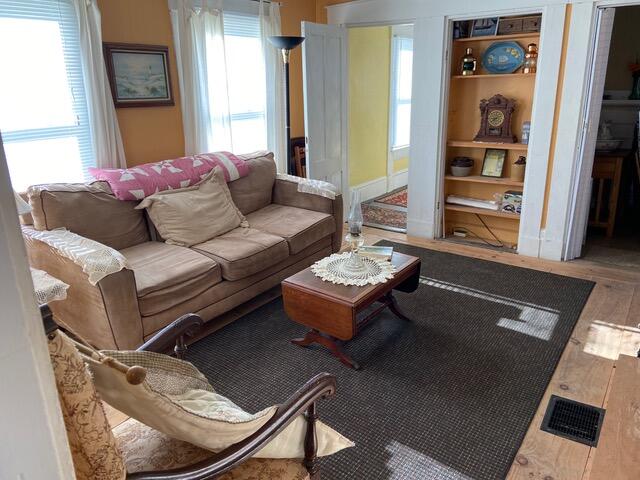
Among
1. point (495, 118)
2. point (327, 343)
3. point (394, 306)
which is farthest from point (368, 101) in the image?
point (327, 343)

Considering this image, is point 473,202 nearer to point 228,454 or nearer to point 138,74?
point 138,74

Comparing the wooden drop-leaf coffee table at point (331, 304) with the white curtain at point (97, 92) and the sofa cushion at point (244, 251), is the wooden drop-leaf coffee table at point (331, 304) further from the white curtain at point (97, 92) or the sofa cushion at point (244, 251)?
the white curtain at point (97, 92)

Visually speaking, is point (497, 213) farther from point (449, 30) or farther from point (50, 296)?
point (50, 296)

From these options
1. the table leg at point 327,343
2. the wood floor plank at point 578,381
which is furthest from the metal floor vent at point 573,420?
the table leg at point 327,343

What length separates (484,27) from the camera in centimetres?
406

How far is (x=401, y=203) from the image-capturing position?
233 inches

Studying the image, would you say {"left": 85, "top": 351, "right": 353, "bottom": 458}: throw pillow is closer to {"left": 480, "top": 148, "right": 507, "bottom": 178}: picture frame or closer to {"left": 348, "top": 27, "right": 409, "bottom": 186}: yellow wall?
{"left": 480, "top": 148, "right": 507, "bottom": 178}: picture frame

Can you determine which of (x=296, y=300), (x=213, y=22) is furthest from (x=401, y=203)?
(x=296, y=300)

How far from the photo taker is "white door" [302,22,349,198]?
14.0 ft

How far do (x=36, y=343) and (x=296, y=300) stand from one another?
6.77 ft

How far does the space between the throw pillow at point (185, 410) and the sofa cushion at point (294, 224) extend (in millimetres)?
1945

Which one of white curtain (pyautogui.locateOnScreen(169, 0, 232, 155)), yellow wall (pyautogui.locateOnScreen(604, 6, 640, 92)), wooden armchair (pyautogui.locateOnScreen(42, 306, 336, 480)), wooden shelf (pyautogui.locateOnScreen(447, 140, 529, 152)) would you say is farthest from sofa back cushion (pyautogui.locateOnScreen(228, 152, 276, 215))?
yellow wall (pyautogui.locateOnScreen(604, 6, 640, 92))

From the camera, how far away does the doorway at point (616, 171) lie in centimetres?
403

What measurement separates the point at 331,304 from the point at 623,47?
455 centimetres
